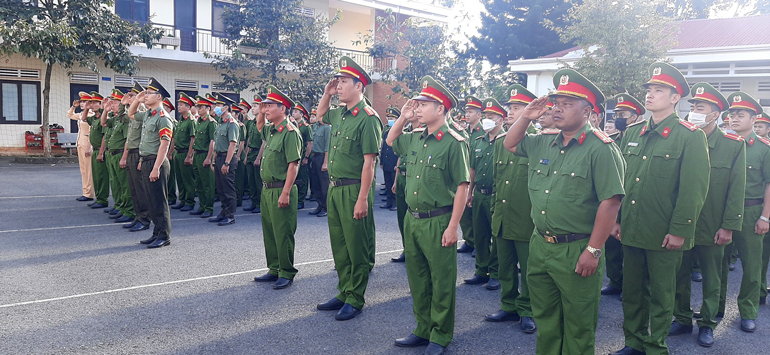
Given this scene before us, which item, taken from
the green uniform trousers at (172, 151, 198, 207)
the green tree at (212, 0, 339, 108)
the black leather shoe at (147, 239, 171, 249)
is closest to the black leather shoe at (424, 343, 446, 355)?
the black leather shoe at (147, 239, 171, 249)

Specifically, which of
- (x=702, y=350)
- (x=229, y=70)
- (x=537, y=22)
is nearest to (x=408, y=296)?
(x=702, y=350)

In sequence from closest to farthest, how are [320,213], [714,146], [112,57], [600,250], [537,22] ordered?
[600,250], [714,146], [320,213], [112,57], [537,22]

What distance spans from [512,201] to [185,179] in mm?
7290

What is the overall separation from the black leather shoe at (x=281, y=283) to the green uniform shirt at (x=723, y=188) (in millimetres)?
3807

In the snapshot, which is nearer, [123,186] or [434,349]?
[434,349]

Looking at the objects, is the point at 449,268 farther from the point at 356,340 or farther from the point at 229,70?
the point at 229,70

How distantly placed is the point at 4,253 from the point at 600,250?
6866 millimetres

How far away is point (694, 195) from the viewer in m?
3.84

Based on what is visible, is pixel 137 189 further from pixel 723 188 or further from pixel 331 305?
pixel 723 188

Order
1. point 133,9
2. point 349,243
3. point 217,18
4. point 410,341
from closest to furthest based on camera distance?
point 410,341, point 349,243, point 133,9, point 217,18

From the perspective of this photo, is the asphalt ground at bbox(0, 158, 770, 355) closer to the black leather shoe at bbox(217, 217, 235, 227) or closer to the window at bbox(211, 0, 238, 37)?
the black leather shoe at bbox(217, 217, 235, 227)

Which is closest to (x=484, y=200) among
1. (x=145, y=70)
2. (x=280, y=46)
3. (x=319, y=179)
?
(x=319, y=179)

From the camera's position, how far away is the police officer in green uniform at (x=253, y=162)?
34.9ft

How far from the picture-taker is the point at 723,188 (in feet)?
15.5
